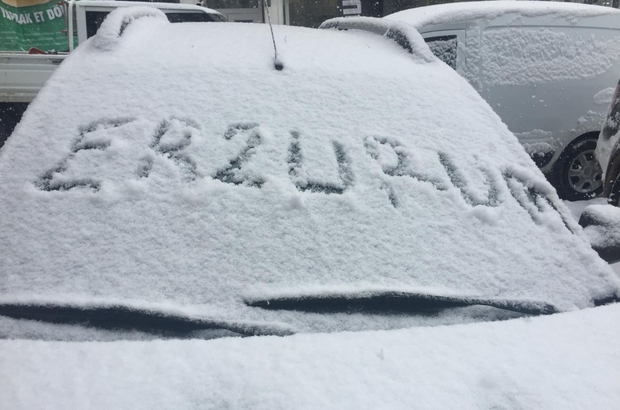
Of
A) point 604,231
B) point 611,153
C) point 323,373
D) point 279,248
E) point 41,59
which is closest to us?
point 323,373

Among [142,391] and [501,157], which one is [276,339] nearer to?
[142,391]

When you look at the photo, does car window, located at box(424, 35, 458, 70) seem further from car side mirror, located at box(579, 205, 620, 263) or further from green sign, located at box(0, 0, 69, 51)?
green sign, located at box(0, 0, 69, 51)

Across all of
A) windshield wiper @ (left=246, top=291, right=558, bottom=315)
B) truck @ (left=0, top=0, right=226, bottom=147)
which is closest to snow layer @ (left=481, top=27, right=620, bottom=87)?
truck @ (left=0, top=0, right=226, bottom=147)

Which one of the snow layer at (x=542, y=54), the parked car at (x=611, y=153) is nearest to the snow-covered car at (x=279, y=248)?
the parked car at (x=611, y=153)

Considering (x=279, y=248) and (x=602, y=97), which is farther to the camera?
(x=602, y=97)

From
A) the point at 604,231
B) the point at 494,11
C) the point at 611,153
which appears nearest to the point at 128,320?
the point at 604,231

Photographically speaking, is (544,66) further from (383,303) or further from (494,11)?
(383,303)

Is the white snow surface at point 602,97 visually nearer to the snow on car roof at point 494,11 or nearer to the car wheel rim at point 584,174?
the car wheel rim at point 584,174

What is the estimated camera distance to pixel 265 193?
1308 millimetres

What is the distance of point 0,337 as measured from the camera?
1.08 metres

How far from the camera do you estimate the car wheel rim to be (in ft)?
17.0

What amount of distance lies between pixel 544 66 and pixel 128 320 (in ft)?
15.9

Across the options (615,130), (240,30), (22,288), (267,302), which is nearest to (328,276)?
Answer: (267,302)

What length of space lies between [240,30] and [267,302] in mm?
1247
